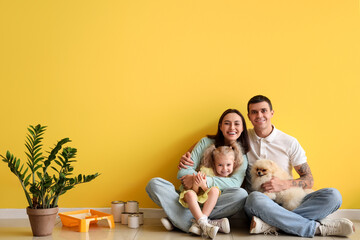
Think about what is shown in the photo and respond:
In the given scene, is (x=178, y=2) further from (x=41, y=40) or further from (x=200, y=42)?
(x=41, y=40)

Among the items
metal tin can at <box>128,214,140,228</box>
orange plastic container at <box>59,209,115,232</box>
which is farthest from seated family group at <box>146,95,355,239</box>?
orange plastic container at <box>59,209,115,232</box>

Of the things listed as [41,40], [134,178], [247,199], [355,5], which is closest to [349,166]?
[247,199]

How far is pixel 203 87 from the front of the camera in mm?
2824

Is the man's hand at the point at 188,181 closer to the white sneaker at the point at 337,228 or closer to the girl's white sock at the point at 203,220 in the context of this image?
the girl's white sock at the point at 203,220

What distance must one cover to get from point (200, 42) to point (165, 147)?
0.83 metres

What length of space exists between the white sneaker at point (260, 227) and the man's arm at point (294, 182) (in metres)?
0.22

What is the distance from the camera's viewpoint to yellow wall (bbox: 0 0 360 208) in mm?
2773

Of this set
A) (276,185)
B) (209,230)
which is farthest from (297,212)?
(209,230)

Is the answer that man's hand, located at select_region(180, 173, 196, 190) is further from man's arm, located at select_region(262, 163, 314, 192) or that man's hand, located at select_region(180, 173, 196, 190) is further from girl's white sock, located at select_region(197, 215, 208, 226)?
man's arm, located at select_region(262, 163, 314, 192)

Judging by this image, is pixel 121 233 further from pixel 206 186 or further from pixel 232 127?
pixel 232 127

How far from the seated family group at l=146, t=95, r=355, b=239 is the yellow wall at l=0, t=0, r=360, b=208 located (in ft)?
0.77

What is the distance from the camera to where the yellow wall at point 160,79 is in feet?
9.10

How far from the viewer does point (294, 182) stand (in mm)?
2420

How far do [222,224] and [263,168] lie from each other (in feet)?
1.44
